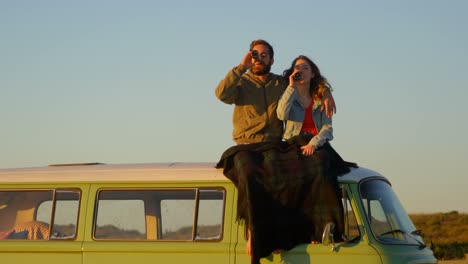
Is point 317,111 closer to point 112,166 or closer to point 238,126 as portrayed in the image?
point 238,126

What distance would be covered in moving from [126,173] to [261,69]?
1813 mm

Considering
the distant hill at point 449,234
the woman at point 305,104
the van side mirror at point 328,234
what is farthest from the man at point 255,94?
the distant hill at point 449,234

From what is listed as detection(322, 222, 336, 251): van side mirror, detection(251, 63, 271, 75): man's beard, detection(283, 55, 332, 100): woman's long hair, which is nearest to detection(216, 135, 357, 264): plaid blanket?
detection(322, 222, 336, 251): van side mirror

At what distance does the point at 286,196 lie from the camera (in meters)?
9.98

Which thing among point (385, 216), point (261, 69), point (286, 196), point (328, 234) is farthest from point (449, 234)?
point (328, 234)

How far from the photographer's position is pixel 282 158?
10109 mm

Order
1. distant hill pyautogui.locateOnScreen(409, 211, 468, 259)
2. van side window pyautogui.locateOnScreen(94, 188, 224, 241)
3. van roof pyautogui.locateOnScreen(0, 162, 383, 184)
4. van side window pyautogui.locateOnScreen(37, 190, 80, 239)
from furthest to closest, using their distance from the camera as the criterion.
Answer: distant hill pyautogui.locateOnScreen(409, 211, 468, 259) < van side window pyautogui.locateOnScreen(37, 190, 80, 239) < van roof pyautogui.locateOnScreen(0, 162, 383, 184) < van side window pyautogui.locateOnScreen(94, 188, 224, 241)

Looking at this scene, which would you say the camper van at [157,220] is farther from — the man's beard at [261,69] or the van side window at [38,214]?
the man's beard at [261,69]

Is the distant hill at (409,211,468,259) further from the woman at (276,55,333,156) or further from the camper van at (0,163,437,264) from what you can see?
the camper van at (0,163,437,264)

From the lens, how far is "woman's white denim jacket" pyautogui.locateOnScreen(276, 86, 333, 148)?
1027 cm

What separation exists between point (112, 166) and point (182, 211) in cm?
119

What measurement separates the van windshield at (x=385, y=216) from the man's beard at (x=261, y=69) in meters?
1.59

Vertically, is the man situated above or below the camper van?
above

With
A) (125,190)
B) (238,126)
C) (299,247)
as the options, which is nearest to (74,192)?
(125,190)
